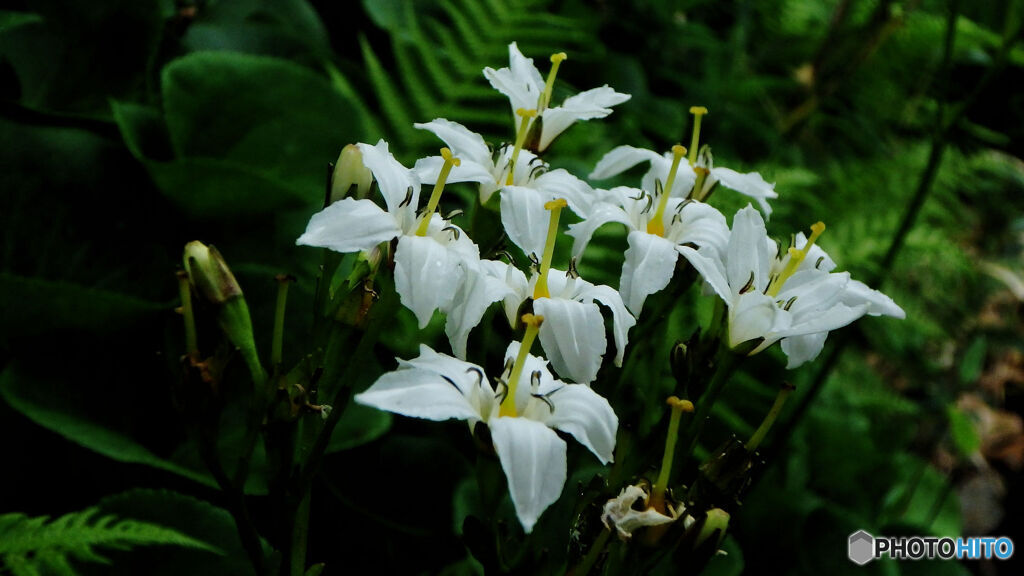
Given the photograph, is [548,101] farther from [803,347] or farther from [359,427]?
[359,427]

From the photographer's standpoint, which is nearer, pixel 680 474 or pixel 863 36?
pixel 680 474

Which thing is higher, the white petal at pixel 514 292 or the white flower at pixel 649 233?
the white flower at pixel 649 233

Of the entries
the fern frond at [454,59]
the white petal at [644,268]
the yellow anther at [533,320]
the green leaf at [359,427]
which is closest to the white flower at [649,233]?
the white petal at [644,268]

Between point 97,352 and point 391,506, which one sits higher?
point 97,352

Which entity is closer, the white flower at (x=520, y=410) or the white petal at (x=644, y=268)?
the white flower at (x=520, y=410)

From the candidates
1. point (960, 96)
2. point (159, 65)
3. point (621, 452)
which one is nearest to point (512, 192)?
point (621, 452)

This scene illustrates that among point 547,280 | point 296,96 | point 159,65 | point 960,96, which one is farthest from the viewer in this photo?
point 960,96

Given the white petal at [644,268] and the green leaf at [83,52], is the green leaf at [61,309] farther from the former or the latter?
the white petal at [644,268]

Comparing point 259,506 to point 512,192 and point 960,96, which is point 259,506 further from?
point 960,96
